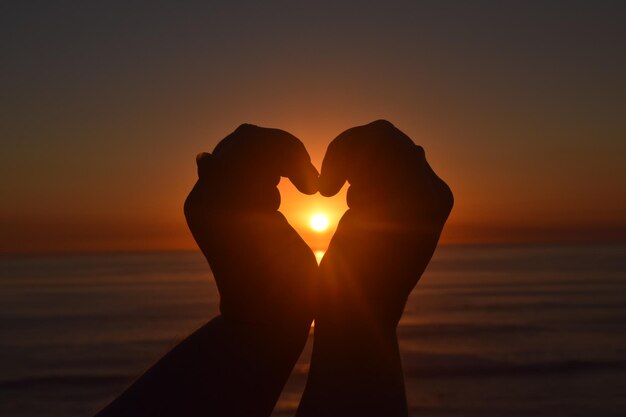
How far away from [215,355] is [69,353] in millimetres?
15523

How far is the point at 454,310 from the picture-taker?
24.9m

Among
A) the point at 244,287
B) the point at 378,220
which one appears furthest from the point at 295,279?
the point at 378,220

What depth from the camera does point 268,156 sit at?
161 centimetres

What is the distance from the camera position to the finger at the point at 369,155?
1552 millimetres

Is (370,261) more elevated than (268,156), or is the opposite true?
(268,156)

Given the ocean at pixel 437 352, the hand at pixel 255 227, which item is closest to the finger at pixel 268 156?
the hand at pixel 255 227

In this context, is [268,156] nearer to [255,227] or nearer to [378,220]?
[255,227]

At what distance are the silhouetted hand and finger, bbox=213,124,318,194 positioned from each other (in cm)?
5

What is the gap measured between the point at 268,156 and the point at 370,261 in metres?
0.29

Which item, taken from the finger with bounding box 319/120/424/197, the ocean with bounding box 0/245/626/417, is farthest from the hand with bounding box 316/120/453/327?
the ocean with bounding box 0/245/626/417

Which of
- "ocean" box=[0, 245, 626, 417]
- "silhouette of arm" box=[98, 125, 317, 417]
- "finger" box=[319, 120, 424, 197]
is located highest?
"finger" box=[319, 120, 424, 197]

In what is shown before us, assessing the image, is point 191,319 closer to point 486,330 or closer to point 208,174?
point 486,330

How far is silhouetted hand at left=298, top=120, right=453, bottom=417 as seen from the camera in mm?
1537

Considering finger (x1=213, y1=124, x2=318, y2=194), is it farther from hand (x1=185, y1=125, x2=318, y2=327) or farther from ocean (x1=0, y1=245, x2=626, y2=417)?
ocean (x1=0, y1=245, x2=626, y2=417)
